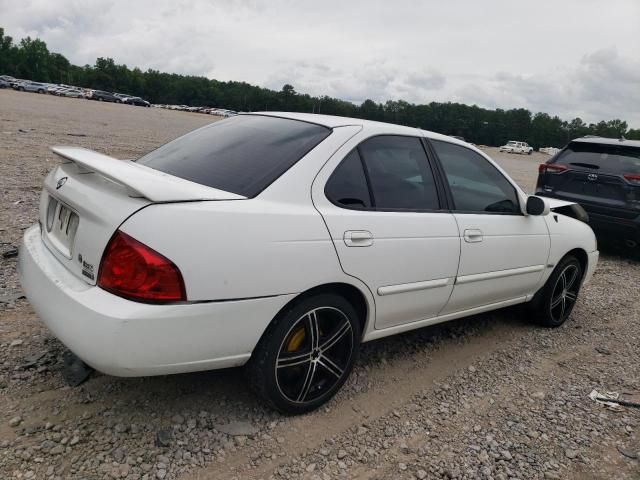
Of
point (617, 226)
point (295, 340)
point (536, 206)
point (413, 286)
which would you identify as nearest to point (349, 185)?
point (413, 286)

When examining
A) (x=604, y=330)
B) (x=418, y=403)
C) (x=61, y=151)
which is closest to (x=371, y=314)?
(x=418, y=403)

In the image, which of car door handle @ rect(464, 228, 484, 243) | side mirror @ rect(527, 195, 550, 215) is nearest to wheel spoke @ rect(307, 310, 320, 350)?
car door handle @ rect(464, 228, 484, 243)

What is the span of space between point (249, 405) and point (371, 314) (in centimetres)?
84

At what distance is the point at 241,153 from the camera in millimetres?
2980

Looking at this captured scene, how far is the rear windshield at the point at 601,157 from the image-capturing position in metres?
7.20

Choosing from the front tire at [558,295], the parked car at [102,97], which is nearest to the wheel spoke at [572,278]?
the front tire at [558,295]

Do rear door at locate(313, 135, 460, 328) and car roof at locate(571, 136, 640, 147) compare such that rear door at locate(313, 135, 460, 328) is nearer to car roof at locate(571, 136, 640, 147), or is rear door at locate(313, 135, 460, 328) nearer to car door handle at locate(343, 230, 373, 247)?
car door handle at locate(343, 230, 373, 247)

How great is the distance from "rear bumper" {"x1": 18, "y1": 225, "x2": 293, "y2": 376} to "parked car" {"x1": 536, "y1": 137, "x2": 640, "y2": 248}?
627cm

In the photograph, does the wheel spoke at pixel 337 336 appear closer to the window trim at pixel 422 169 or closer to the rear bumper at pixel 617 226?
the window trim at pixel 422 169

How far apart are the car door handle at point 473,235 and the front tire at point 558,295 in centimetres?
126

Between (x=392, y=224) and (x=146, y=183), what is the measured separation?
4.45 ft

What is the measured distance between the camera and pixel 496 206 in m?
3.88

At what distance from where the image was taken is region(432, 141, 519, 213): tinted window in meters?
3.62

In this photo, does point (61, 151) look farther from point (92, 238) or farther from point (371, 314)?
point (371, 314)
